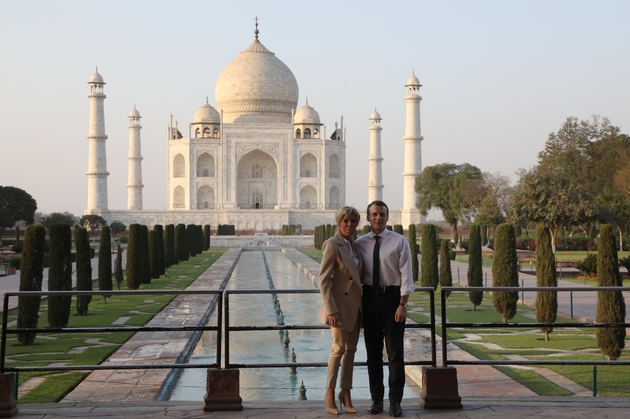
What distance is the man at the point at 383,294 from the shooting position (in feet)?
12.5

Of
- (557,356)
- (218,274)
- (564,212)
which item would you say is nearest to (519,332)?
(557,356)

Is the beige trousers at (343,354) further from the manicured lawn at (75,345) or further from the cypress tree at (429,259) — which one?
the cypress tree at (429,259)

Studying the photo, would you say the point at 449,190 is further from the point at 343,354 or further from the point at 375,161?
the point at 343,354

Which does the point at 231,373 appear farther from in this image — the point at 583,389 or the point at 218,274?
the point at 218,274

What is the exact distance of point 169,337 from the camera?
24.9ft

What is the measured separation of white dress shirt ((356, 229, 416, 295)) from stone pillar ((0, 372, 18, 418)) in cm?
164

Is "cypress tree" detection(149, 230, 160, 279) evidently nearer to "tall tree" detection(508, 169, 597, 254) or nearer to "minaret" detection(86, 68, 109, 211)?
"tall tree" detection(508, 169, 597, 254)

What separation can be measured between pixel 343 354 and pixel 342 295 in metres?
0.29

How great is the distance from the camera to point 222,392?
3.95 meters

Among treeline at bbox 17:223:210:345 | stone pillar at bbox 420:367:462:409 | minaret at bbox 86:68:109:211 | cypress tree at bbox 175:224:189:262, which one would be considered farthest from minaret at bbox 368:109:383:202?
stone pillar at bbox 420:367:462:409

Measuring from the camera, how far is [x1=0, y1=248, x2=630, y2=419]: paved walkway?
3.76 meters

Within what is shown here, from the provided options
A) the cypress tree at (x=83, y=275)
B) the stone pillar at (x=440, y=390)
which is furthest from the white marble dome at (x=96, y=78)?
the stone pillar at (x=440, y=390)

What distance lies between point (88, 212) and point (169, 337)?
32410mm

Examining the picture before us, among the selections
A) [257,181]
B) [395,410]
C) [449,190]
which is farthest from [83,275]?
[257,181]
